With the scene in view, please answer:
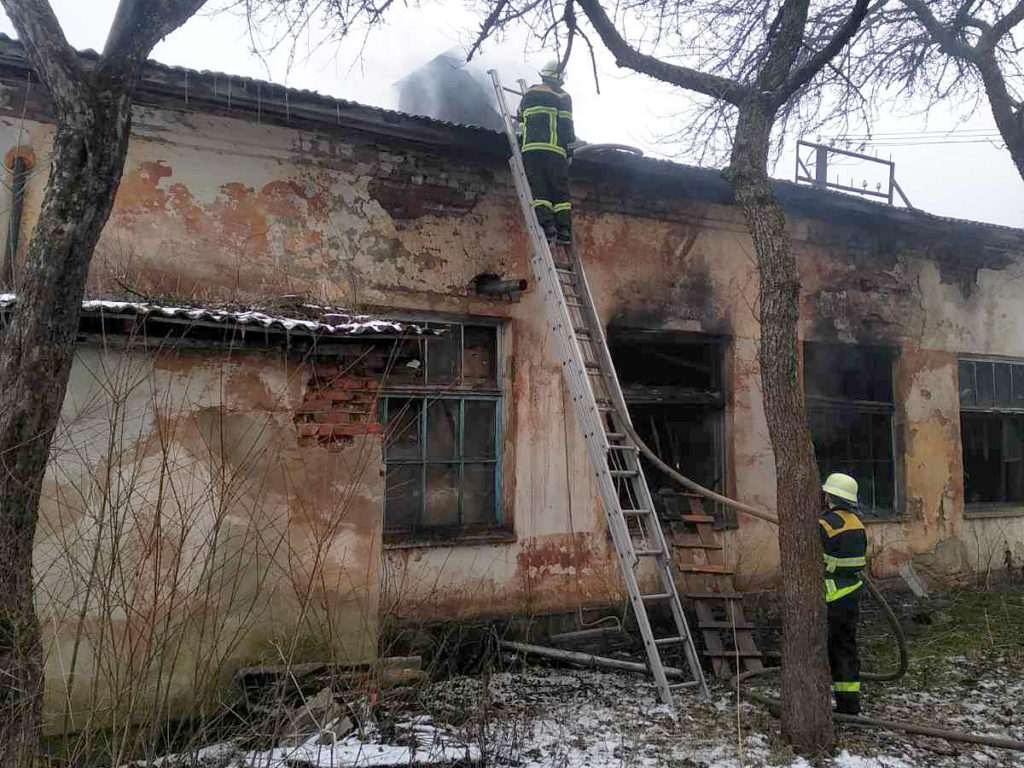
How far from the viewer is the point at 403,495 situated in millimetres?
6422

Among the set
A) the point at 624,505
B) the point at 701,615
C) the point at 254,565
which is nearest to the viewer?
the point at 254,565

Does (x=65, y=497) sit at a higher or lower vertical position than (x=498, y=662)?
higher

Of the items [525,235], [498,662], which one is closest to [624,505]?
[498,662]

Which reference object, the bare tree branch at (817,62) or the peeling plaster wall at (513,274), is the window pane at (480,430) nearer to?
the peeling plaster wall at (513,274)

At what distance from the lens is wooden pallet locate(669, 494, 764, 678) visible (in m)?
5.93

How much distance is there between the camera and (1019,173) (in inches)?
273

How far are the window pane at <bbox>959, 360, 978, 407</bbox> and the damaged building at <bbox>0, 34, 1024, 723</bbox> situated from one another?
3 centimetres

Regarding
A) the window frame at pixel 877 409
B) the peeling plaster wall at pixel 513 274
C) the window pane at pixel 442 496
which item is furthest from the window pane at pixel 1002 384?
the window pane at pixel 442 496

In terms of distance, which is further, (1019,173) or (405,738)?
(1019,173)

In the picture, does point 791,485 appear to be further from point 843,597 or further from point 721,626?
point 721,626

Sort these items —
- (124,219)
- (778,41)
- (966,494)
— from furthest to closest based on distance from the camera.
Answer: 1. (966,494)
2. (124,219)
3. (778,41)

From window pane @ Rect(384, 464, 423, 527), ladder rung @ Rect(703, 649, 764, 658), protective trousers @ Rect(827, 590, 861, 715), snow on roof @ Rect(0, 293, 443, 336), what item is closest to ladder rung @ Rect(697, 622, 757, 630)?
ladder rung @ Rect(703, 649, 764, 658)

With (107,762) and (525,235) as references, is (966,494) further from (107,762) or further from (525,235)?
(107,762)

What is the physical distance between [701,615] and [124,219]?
4.86 meters
